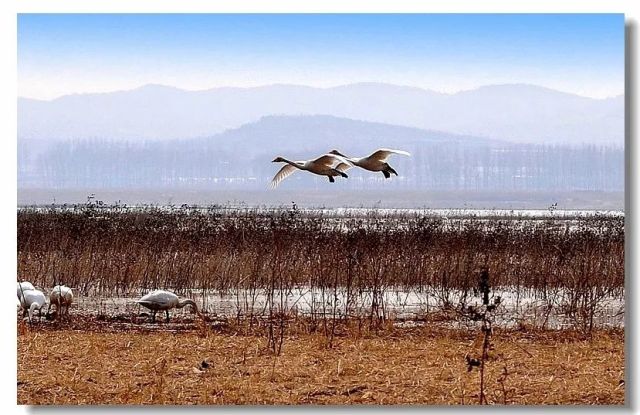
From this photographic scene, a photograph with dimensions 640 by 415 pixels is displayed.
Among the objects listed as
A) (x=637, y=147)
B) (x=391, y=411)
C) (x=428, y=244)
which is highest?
(x=637, y=147)

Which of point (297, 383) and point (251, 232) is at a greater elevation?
point (251, 232)

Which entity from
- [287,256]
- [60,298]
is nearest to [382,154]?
[60,298]

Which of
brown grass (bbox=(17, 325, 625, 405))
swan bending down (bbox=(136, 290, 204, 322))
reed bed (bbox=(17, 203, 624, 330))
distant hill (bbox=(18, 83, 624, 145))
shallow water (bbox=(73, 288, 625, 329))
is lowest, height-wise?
brown grass (bbox=(17, 325, 625, 405))

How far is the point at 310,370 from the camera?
5223 mm

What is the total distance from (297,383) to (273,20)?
5.92 ft

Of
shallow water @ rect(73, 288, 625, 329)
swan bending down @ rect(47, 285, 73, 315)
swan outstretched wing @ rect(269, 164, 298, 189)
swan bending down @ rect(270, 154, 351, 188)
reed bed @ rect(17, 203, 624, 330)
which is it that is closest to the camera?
swan bending down @ rect(270, 154, 351, 188)

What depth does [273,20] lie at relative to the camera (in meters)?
4.83

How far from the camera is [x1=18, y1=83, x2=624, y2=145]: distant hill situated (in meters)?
4.98

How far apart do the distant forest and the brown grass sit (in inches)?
37.4

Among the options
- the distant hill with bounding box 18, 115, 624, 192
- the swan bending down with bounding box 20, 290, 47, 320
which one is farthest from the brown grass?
the distant hill with bounding box 18, 115, 624, 192

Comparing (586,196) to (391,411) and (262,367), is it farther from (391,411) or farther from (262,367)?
(262,367)

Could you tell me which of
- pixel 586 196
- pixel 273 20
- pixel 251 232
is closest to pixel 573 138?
pixel 586 196

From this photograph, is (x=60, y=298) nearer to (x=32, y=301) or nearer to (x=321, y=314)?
(x=32, y=301)

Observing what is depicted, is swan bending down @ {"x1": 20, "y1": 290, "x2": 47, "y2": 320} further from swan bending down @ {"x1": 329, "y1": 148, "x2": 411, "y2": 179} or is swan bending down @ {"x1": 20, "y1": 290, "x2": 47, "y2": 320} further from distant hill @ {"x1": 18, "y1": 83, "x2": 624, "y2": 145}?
swan bending down @ {"x1": 329, "y1": 148, "x2": 411, "y2": 179}
